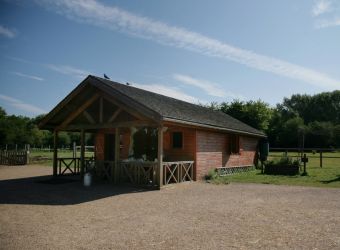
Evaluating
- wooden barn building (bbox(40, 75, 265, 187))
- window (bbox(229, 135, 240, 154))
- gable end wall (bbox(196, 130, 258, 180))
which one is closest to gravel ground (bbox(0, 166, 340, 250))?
wooden barn building (bbox(40, 75, 265, 187))

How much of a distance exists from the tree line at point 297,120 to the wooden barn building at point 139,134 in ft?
55.1

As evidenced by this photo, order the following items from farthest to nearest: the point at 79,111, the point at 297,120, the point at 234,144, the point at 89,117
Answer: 1. the point at 297,120
2. the point at 234,144
3. the point at 79,111
4. the point at 89,117

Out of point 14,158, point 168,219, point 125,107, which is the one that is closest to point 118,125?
point 125,107

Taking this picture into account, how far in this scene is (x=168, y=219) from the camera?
7.95m

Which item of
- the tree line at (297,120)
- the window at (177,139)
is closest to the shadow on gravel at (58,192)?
the window at (177,139)

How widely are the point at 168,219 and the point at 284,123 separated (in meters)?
58.6

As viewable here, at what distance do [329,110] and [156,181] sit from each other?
74.1m

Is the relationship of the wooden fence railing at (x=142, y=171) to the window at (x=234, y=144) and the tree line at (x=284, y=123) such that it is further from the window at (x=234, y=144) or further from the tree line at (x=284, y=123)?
the tree line at (x=284, y=123)

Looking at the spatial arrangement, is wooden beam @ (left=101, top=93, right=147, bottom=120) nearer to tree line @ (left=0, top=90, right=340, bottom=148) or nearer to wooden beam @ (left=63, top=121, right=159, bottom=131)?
wooden beam @ (left=63, top=121, right=159, bottom=131)

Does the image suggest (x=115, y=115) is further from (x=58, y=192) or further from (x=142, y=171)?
(x=58, y=192)

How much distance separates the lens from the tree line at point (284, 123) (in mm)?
45875

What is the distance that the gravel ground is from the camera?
6094 mm

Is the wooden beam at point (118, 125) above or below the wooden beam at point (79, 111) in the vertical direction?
below

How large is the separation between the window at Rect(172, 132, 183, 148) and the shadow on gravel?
4.08 meters
